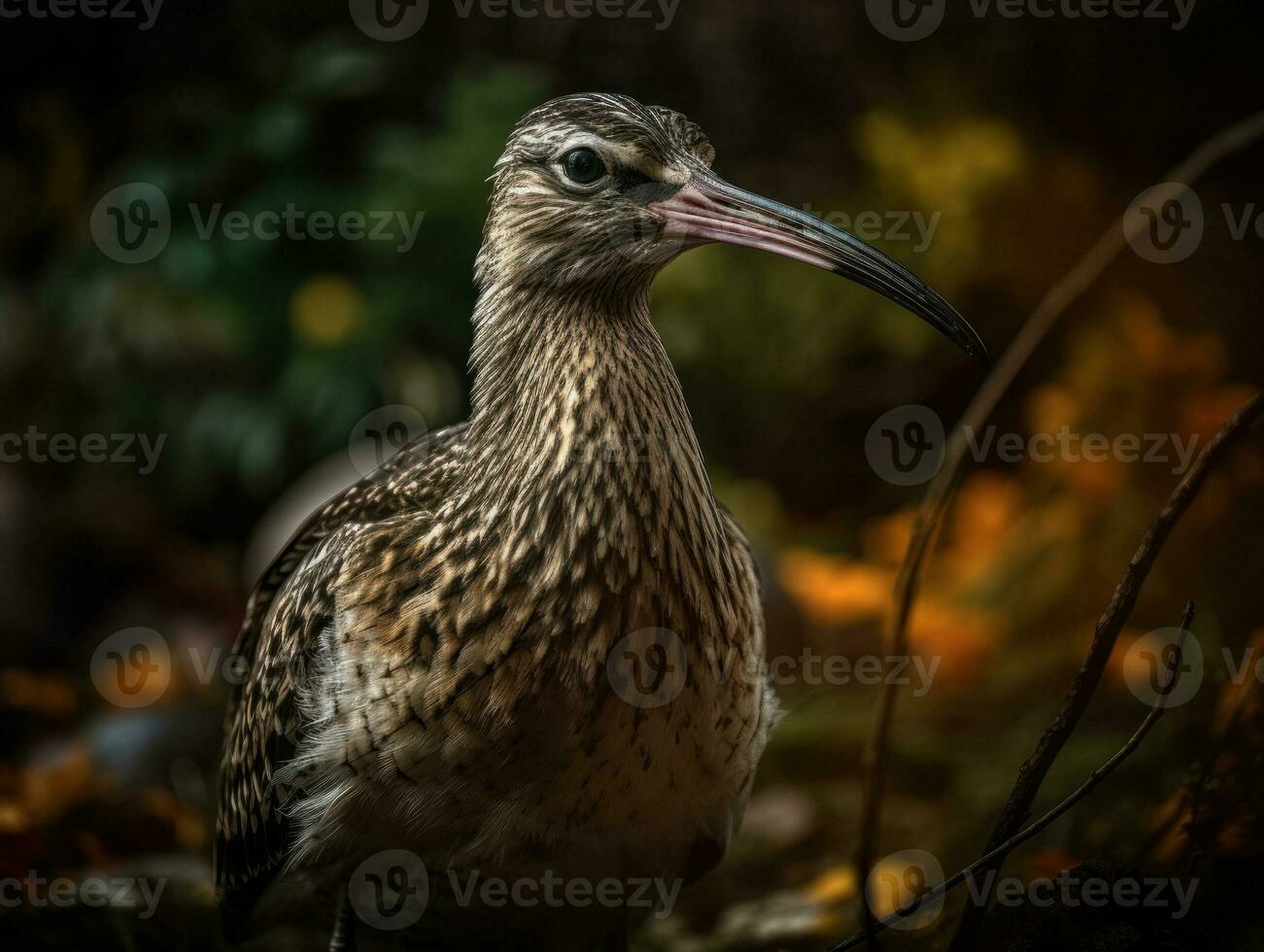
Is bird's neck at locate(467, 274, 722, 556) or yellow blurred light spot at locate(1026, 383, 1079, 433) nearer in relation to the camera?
bird's neck at locate(467, 274, 722, 556)

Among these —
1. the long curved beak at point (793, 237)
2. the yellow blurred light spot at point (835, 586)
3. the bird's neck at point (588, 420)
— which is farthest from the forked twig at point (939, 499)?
the yellow blurred light spot at point (835, 586)

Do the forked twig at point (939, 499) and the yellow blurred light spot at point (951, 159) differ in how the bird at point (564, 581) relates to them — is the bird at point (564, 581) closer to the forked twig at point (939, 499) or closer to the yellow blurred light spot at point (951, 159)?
the forked twig at point (939, 499)

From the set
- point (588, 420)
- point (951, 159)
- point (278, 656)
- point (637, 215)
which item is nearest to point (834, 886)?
point (278, 656)

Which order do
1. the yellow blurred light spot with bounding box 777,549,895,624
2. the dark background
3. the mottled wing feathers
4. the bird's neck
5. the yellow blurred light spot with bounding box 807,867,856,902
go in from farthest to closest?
the yellow blurred light spot with bounding box 777,549,895,624, the dark background, the yellow blurred light spot with bounding box 807,867,856,902, the mottled wing feathers, the bird's neck

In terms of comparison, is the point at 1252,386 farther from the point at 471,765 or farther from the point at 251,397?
the point at 251,397

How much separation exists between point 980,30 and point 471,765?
17.8 ft

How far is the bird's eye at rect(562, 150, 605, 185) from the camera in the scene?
3.00 meters

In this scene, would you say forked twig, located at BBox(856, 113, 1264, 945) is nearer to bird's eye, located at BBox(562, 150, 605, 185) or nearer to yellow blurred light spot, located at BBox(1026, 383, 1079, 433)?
bird's eye, located at BBox(562, 150, 605, 185)

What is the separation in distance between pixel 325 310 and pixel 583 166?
4417mm

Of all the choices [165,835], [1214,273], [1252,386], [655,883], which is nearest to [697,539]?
[655,883]

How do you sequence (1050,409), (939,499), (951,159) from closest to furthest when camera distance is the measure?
(939,499), (1050,409), (951,159)

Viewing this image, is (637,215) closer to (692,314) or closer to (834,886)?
(834,886)

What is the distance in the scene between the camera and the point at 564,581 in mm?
3043

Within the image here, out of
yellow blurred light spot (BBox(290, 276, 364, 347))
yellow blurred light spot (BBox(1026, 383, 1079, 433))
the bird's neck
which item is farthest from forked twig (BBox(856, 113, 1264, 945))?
yellow blurred light spot (BBox(290, 276, 364, 347))
